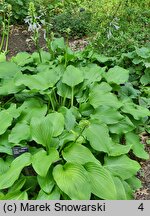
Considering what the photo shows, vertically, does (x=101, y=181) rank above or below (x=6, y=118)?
below

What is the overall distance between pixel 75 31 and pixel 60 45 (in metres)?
1.88

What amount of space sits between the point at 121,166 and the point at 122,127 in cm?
56

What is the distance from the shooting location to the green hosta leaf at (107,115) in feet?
12.0

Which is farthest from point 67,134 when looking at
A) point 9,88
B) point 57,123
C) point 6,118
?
point 9,88

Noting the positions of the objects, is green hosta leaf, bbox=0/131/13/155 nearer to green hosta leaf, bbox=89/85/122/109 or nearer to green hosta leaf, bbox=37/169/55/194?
green hosta leaf, bbox=37/169/55/194

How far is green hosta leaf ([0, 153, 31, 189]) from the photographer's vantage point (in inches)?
116

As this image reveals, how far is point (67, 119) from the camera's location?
11.8 ft

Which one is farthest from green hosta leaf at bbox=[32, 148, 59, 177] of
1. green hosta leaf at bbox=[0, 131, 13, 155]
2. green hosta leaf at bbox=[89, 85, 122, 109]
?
green hosta leaf at bbox=[89, 85, 122, 109]

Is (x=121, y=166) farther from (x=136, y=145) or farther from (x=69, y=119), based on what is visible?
(x=69, y=119)

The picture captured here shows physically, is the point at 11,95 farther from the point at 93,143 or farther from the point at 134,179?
the point at 134,179

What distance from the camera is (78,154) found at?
316 cm

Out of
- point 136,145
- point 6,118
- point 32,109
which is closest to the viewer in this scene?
point 6,118

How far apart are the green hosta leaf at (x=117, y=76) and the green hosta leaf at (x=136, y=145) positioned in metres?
0.76

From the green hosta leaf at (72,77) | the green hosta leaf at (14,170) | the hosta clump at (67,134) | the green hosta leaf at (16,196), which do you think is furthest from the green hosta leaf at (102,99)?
the green hosta leaf at (16,196)
